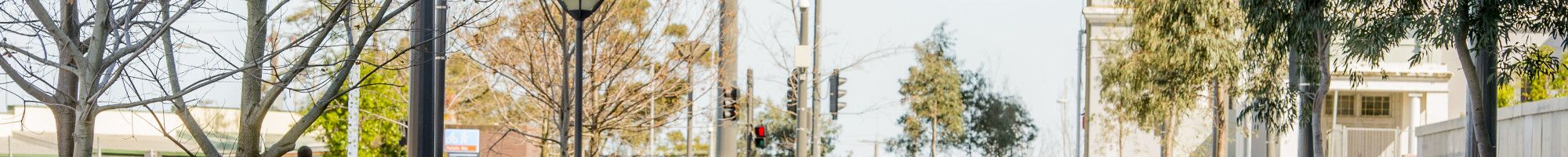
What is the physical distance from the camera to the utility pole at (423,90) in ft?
31.0

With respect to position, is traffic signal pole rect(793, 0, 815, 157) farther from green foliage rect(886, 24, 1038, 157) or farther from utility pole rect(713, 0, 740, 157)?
green foliage rect(886, 24, 1038, 157)

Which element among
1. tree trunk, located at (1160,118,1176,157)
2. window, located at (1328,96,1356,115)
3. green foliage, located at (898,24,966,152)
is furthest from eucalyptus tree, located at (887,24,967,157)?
tree trunk, located at (1160,118,1176,157)

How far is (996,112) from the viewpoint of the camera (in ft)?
173

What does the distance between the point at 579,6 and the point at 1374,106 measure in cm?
3408

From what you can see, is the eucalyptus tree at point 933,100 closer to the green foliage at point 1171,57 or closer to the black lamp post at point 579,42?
the green foliage at point 1171,57

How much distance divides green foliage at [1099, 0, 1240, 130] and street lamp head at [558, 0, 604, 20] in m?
10.5

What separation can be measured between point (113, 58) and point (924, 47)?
135ft

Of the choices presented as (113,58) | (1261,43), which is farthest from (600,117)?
(113,58)

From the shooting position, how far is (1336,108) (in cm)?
3441

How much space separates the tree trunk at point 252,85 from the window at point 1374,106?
37.7 m

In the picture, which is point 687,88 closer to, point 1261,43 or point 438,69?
point 1261,43

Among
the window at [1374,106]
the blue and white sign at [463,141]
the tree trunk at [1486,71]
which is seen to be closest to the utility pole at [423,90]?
the tree trunk at [1486,71]

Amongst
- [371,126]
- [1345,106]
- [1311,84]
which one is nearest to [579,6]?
[1311,84]

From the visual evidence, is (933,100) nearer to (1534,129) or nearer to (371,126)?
(371,126)
